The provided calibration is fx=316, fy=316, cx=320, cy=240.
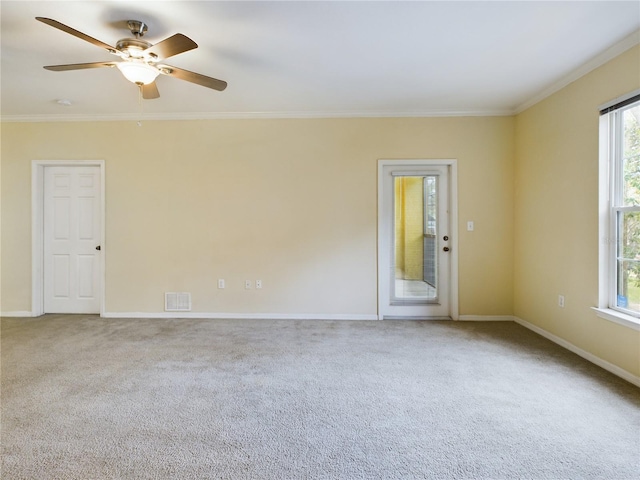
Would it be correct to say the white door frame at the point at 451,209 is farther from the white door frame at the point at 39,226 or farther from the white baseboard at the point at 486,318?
the white door frame at the point at 39,226

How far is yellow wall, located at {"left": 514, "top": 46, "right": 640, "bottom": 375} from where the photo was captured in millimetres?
2578

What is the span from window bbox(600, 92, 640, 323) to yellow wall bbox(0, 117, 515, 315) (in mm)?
1303

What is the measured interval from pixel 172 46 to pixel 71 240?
3532 mm

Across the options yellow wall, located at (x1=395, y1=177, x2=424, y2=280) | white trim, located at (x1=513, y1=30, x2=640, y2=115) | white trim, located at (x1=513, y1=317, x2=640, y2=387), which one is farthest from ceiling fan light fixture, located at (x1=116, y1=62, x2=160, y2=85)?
white trim, located at (x1=513, y1=317, x2=640, y2=387)

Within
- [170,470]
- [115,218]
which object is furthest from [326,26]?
[115,218]

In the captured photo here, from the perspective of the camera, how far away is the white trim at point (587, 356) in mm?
2375

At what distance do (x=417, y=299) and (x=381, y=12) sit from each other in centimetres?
316

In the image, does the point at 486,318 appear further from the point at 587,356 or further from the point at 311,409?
the point at 311,409

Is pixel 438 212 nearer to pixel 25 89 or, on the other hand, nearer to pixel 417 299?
pixel 417 299

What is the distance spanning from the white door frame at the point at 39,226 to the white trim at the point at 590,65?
5.29 metres

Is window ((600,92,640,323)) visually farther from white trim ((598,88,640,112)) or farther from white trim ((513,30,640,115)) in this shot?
white trim ((513,30,640,115))

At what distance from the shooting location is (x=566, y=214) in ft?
10.1

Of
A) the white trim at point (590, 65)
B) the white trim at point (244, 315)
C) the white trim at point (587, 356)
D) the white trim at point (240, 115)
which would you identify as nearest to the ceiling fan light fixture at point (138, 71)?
the white trim at point (240, 115)

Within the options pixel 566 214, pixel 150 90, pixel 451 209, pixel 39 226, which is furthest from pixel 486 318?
pixel 39 226
